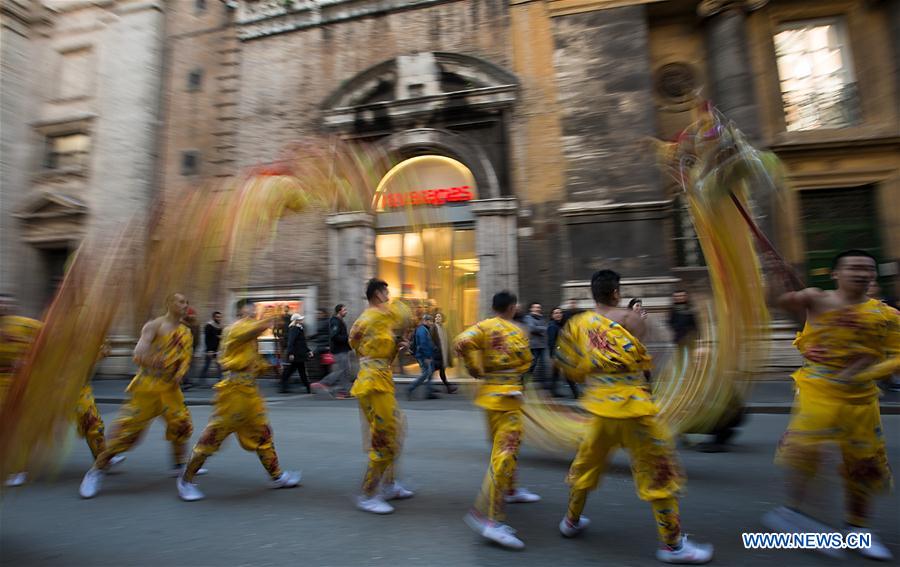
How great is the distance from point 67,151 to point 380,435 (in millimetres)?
17631

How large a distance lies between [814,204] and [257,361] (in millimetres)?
12526

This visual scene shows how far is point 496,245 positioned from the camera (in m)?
12.4

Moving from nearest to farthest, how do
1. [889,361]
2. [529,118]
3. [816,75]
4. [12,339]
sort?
[889,361]
[12,339]
[816,75]
[529,118]

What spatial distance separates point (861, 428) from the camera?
3023mm

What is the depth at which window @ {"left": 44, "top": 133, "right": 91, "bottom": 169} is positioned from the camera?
15953 millimetres

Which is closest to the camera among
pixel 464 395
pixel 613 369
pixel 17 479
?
pixel 613 369

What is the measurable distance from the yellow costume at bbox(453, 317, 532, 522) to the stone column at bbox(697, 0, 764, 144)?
10.6 metres

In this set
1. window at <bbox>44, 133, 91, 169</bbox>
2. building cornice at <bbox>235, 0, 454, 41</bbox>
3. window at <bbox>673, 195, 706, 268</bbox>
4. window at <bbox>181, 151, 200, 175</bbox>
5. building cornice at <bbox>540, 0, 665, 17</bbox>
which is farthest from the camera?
window at <bbox>44, 133, 91, 169</bbox>

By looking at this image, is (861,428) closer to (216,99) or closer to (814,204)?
(814,204)

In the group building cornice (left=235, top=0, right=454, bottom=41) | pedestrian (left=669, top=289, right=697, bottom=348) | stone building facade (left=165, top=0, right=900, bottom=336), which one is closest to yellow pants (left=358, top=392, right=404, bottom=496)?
pedestrian (left=669, top=289, right=697, bottom=348)

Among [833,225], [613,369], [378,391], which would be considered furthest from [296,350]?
[833,225]

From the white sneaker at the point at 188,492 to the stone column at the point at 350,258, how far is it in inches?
338

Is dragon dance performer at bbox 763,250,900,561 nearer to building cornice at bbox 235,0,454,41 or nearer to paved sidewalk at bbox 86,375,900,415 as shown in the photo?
paved sidewalk at bbox 86,375,900,415

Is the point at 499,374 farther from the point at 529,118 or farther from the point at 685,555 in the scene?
the point at 529,118
